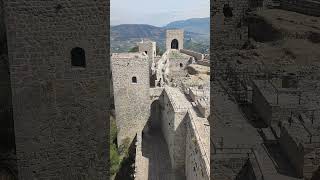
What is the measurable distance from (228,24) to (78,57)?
8.75 feet

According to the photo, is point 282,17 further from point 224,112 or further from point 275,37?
point 224,112

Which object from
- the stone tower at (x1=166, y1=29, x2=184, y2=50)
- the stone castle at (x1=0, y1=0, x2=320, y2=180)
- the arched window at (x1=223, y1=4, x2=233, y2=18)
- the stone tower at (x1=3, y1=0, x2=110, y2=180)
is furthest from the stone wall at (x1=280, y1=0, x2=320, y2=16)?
the stone tower at (x1=166, y1=29, x2=184, y2=50)

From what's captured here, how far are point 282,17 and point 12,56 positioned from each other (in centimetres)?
486

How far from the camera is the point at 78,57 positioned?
5852mm

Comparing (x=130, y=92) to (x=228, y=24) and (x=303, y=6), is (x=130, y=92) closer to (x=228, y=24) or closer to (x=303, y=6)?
(x=303, y=6)

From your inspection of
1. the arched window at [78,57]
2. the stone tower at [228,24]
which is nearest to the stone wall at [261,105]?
the stone tower at [228,24]

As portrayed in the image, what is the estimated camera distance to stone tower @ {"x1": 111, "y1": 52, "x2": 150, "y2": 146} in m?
17.3

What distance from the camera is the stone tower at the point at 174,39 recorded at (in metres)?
41.5

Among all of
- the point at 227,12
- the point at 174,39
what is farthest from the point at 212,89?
the point at 174,39

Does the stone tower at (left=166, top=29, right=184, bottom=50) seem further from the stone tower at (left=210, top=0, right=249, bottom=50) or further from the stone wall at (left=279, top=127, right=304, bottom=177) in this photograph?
the stone wall at (left=279, top=127, right=304, bottom=177)

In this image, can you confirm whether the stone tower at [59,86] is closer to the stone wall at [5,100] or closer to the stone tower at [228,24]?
the stone wall at [5,100]

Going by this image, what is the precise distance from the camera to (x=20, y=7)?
219 inches

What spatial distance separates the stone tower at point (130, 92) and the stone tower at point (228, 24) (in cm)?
1035

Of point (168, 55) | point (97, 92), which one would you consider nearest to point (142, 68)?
point (97, 92)
